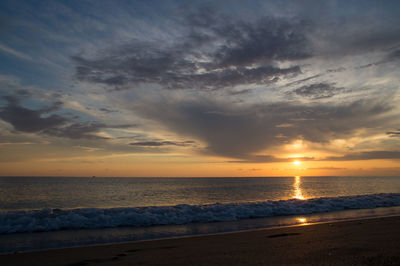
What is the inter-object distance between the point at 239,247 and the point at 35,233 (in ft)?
35.7

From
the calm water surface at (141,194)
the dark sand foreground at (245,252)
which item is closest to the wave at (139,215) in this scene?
the dark sand foreground at (245,252)

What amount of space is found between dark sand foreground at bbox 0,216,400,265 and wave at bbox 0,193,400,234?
5537 millimetres

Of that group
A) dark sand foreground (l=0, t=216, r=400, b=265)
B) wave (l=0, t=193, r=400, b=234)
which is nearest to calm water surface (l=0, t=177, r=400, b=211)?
wave (l=0, t=193, r=400, b=234)

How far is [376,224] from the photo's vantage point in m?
14.6

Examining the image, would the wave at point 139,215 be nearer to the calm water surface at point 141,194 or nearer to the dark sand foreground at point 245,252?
the dark sand foreground at point 245,252

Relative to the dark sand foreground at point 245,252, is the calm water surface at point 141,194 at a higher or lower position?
lower

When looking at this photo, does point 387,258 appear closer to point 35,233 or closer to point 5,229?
point 35,233

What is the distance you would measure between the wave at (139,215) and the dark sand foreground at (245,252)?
5.54 m

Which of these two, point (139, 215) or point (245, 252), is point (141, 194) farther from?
point (245, 252)

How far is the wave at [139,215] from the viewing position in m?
14.6

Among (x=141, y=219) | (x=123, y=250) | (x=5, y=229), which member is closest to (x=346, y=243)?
(x=123, y=250)

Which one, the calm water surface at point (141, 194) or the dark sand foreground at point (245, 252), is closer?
the dark sand foreground at point (245, 252)

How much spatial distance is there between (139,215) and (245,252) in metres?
9.88

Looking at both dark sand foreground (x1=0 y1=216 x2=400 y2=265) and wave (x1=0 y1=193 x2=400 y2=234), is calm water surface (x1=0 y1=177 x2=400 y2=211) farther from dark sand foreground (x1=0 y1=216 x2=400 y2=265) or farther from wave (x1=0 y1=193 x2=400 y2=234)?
dark sand foreground (x1=0 y1=216 x2=400 y2=265)
